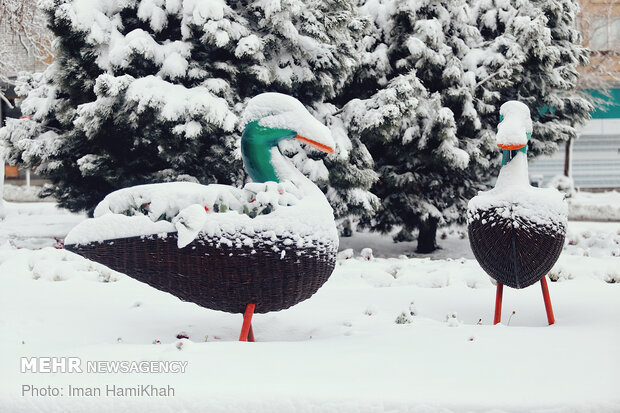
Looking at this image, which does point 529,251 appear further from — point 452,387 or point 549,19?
point 549,19

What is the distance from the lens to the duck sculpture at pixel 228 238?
10.6 feet

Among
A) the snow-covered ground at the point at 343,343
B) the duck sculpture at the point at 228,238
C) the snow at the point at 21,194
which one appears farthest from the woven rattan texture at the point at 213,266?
the snow at the point at 21,194

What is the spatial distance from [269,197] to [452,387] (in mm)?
1442

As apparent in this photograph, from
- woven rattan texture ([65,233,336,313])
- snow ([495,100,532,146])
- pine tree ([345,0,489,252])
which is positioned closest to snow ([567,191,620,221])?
pine tree ([345,0,489,252])

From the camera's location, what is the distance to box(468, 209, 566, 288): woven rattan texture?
12.9 feet

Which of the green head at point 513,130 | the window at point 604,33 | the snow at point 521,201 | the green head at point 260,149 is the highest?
the window at point 604,33

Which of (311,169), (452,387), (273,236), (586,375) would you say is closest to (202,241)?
(273,236)

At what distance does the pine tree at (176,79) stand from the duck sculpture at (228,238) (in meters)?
3.49

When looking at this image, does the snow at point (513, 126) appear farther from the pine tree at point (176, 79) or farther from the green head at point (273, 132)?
the pine tree at point (176, 79)

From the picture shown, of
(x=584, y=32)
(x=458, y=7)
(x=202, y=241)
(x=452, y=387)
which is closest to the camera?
(x=452, y=387)

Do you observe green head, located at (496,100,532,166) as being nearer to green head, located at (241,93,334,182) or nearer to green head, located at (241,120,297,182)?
green head, located at (241,93,334,182)

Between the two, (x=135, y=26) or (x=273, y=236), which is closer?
(x=273, y=236)

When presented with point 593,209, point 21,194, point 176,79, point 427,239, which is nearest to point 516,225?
point 176,79

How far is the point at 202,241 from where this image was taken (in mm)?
3199
